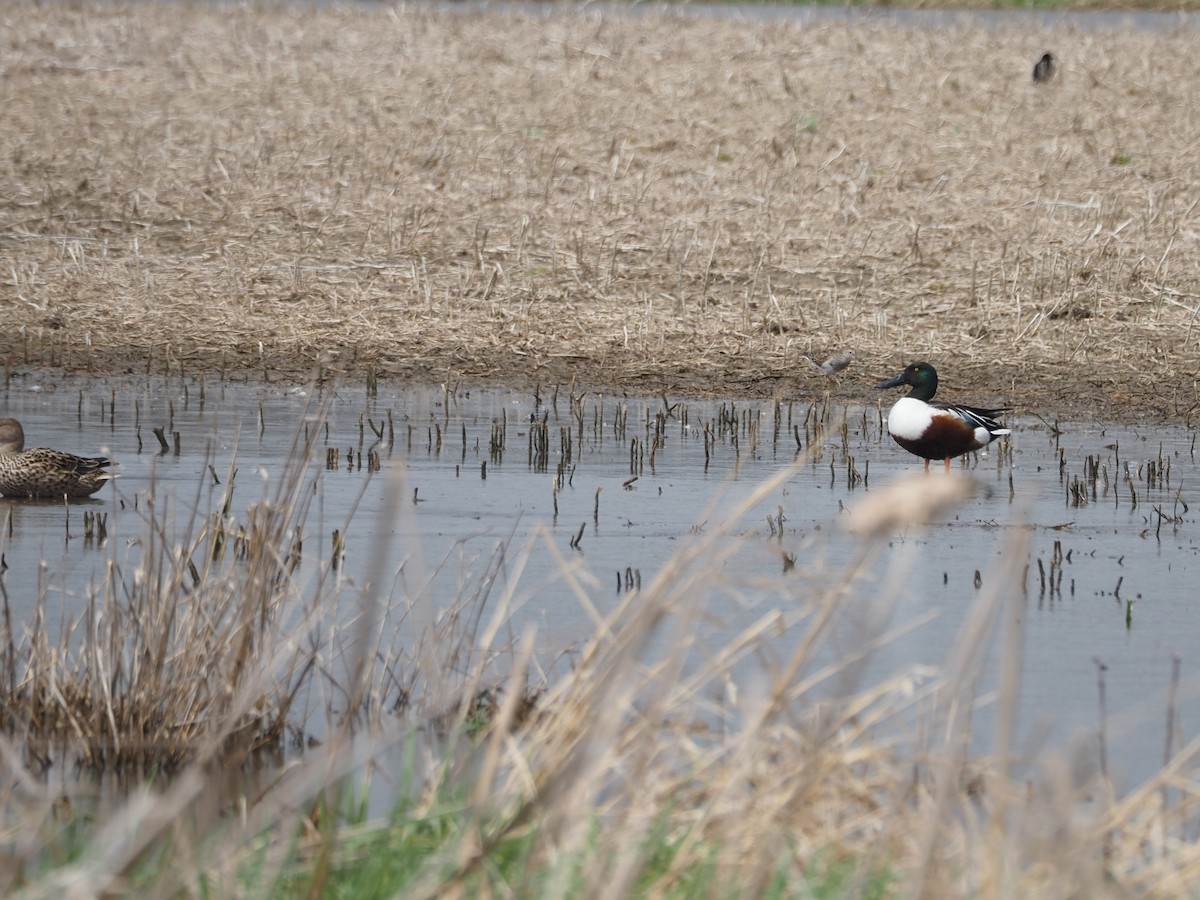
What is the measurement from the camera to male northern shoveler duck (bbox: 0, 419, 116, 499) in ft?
29.4

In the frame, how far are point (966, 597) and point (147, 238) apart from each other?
9784 mm

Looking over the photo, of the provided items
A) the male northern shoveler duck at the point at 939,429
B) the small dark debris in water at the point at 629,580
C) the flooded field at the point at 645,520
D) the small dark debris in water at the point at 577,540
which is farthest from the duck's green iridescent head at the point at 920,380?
the small dark debris in water at the point at 629,580

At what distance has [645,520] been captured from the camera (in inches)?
347

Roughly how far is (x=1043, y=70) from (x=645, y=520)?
13.5m

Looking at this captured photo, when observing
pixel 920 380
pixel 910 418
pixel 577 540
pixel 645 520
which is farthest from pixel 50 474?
pixel 920 380

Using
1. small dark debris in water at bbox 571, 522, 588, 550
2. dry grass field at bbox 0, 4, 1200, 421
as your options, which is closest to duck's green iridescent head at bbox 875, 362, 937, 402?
dry grass field at bbox 0, 4, 1200, 421

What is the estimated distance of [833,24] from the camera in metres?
23.6

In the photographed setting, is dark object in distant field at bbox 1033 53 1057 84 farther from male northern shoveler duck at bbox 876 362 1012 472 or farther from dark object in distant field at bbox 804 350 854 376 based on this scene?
male northern shoveler duck at bbox 876 362 1012 472

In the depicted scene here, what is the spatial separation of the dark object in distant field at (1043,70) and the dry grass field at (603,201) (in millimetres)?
119

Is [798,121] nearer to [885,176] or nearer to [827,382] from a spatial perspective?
[885,176]

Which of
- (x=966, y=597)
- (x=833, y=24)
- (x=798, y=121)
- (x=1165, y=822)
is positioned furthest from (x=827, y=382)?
(x=833, y=24)

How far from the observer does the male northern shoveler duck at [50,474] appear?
8.96 meters

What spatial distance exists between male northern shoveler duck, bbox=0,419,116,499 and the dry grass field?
3703 millimetres

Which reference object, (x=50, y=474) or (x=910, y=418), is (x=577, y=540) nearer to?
(x=50, y=474)
